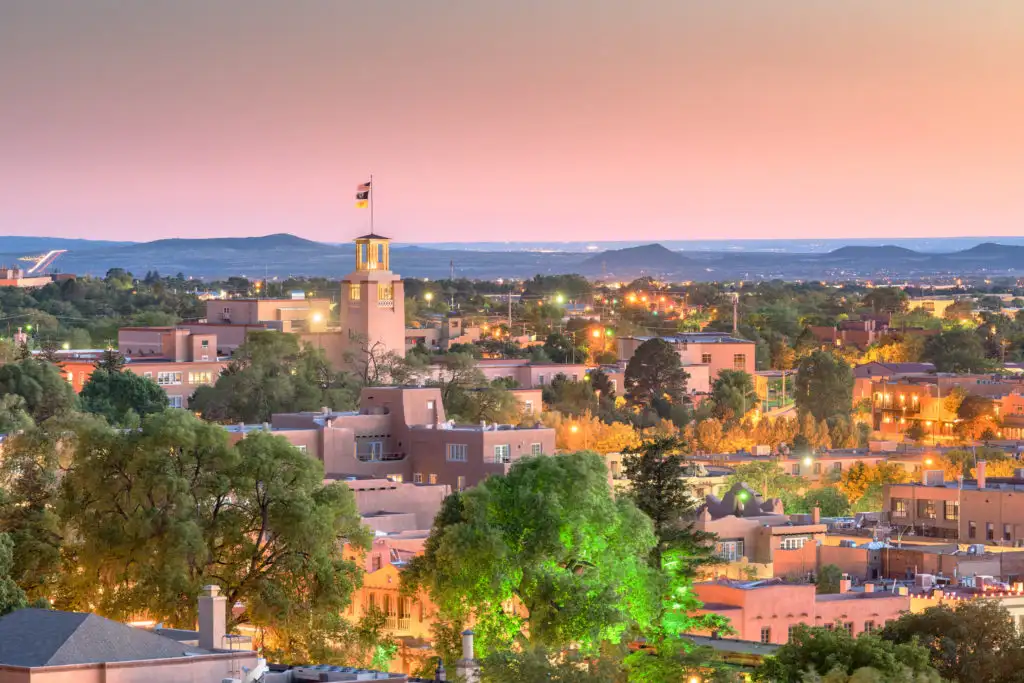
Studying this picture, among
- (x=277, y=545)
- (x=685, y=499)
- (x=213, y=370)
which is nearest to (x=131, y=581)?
(x=277, y=545)

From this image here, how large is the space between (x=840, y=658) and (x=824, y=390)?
208ft

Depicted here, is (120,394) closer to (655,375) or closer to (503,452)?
(503,452)

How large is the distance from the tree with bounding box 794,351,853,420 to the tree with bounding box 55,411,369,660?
5715 centimetres

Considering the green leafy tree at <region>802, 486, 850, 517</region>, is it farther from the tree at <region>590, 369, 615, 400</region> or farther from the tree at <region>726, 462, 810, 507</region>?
the tree at <region>590, 369, 615, 400</region>

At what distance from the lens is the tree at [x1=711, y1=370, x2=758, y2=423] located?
90675mm

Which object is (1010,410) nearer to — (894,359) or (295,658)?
(894,359)

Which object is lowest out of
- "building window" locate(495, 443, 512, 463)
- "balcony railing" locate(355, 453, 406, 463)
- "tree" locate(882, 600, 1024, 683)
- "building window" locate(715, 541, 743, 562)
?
"building window" locate(715, 541, 743, 562)

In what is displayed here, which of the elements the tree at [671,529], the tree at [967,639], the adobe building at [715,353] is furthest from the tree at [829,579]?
the adobe building at [715,353]

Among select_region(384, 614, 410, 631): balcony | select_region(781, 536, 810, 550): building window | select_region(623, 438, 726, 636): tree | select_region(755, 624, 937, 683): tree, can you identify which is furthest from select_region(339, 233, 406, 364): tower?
select_region(755, 624, 937, 683): tree

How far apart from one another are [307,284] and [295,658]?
482 feet

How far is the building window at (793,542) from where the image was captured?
5253 cm

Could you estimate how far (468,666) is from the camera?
32.5 meters

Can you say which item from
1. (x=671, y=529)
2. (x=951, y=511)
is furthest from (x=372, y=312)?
(x=671, y=529)

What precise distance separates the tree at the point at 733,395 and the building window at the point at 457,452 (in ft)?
93.2
